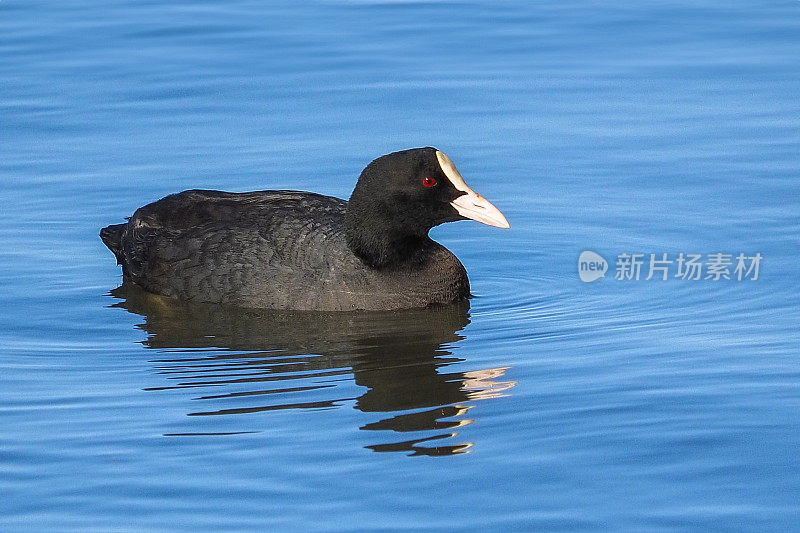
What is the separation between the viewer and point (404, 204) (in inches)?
365

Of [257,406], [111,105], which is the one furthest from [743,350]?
[111,105]

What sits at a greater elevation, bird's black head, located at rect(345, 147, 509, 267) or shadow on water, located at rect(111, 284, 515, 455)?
bird's black head, located at rect(345, 147, 509, 267)

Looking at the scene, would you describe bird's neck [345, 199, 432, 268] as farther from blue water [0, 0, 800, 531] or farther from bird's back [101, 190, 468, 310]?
blue water [0, 0, 800, 531]

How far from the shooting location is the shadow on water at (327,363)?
7309mm

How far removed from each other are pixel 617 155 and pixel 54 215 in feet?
14.0

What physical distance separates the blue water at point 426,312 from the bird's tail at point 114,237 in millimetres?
187

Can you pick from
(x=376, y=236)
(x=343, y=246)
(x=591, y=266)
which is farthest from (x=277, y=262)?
(x=591, y=266)

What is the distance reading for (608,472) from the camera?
625 cm

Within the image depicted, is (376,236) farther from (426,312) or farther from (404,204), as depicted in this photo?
(426,312)

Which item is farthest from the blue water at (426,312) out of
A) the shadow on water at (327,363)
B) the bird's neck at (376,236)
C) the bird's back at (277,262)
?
the bird's neck at (376,236)

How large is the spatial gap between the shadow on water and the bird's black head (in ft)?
1.45

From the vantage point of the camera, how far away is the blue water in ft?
20.4

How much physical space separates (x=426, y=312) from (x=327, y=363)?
1309 millimetres

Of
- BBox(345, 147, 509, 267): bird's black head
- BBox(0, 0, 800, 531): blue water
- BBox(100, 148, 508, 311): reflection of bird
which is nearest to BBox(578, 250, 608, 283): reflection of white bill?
BBox(0, 0, 800, 531): blue water
